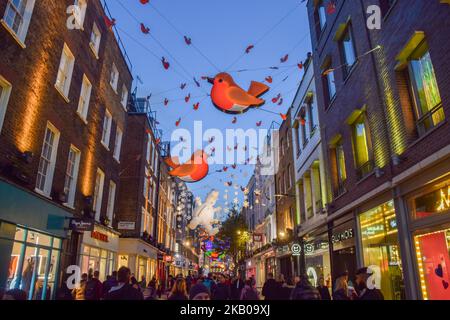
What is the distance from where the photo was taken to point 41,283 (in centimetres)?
1181

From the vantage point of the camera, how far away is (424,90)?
28.3 feet

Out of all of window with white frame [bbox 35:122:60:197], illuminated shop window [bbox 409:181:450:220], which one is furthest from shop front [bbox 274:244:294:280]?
window with white frame [bbox 35:122:60:197]

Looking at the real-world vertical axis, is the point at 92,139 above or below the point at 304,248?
above

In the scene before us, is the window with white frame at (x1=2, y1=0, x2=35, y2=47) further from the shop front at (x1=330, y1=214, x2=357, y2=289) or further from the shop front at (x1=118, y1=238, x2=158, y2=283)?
the shop front at (x1=118, y1=238, x2=158, y2=283)

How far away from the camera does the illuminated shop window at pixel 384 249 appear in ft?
32.0

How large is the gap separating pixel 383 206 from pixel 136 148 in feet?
71.8

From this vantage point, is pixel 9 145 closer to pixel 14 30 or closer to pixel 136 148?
pixel 14 30

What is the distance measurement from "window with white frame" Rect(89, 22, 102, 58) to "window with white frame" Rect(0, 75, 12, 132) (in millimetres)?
7307

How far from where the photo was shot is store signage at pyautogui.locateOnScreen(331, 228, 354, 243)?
42.4 feet

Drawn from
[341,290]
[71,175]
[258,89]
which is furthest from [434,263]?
[71,175]

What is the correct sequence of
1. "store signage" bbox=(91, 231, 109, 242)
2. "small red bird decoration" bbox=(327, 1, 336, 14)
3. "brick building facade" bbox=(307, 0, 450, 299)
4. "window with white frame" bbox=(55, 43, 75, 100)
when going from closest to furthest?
"brick building facade" bbox=(307, 0, 450, 299)
"small red bird decoration" bbox=(327, 1, 336, 14)
"window with white frame" bbox=(55, 43, 75, 100)
"store signage" bbox=(91, 231, 109, 242)

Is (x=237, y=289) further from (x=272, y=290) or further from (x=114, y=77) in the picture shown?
(x=114, y=77)

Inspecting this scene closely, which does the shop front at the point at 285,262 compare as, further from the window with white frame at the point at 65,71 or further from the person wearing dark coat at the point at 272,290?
the window with white frame at the point at 65,71
